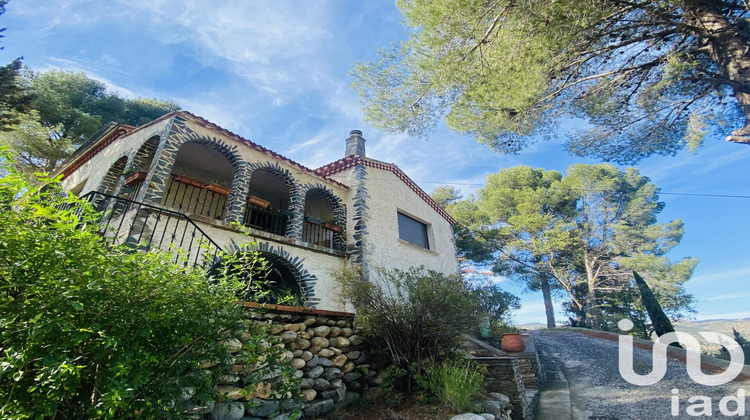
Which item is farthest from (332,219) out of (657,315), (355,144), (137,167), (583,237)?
(583,237)

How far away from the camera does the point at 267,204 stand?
7727 mm

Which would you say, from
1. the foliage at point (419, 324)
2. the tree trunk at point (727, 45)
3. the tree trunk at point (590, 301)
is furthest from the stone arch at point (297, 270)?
the tree trunk at point (590, 301)

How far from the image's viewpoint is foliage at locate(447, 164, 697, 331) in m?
16.2

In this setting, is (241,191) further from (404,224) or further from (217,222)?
(404,224)

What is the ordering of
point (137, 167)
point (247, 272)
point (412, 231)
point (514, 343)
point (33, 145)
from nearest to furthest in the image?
point (247, 272) < point (137, 167) < point (514, 343) < point (412, 231) < point (33, 145)

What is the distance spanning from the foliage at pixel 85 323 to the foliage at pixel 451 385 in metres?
2.82

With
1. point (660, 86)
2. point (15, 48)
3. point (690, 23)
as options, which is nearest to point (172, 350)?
point (660, 86)

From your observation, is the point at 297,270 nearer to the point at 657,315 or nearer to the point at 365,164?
the point at 365,164

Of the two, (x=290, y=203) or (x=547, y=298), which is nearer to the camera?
(x=290, y=203)

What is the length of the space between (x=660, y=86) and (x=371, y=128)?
6.08m

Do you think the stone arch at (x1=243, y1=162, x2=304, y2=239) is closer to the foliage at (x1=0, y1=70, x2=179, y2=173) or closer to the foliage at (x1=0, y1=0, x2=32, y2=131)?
the foliage at (x1=0, y1=0, x2=32, y2=131)

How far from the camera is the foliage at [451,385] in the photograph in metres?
3.74

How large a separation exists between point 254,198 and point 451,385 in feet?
19.4

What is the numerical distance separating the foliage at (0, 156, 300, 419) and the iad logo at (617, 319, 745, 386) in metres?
9.24
